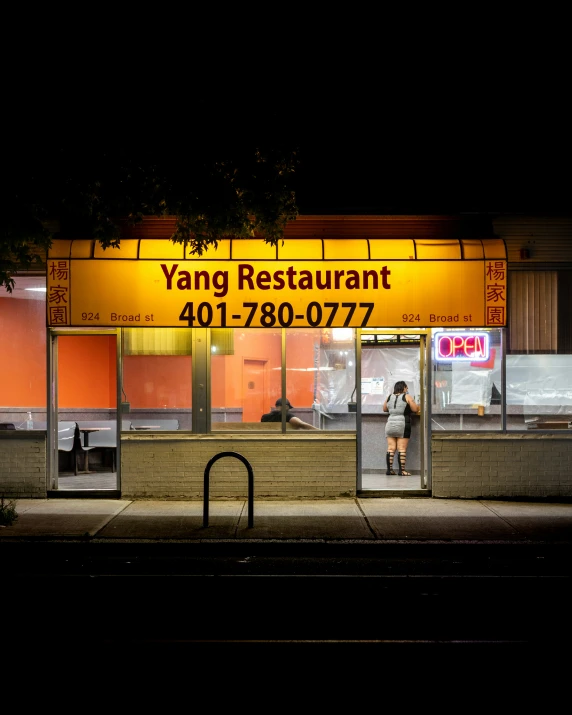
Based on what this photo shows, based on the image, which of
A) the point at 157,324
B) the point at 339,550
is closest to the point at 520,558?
the point at 339,550

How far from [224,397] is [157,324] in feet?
5.54

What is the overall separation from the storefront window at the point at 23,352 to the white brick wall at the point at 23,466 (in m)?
0.50

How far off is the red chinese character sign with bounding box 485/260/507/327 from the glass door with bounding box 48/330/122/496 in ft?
22.9

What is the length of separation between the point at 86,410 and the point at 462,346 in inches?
297

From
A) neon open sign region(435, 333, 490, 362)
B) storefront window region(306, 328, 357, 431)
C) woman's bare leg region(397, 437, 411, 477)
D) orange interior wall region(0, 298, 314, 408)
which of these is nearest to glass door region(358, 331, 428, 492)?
woman's bare leg region(397, 437, 411, 477)

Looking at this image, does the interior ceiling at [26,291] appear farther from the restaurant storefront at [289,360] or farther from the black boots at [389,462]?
the black boots at [389,462]

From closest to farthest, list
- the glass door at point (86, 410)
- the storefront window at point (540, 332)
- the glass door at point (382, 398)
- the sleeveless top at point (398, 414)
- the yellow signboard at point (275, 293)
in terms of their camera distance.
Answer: the yellow signboard at point (275, 293) → the storefront window at point (540, 332) → the sleeveless top at point (398, 414) → the glass door at point (382, 398) → the glass door at point (86, 410)

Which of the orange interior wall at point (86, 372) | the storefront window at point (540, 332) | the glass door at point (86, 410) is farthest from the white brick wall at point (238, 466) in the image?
the orange interior wall at point (86, 372)

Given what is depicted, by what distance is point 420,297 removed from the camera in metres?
11.1

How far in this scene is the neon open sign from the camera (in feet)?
38.4

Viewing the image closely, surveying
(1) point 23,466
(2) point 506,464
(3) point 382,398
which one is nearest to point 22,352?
(1) point 23,466

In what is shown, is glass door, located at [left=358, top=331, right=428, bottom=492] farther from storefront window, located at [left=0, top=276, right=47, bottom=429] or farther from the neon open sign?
storefront window, located at [left=0, top=276, right=47, bottom=429]

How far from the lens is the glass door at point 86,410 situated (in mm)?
13852

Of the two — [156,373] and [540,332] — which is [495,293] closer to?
[540,332]
